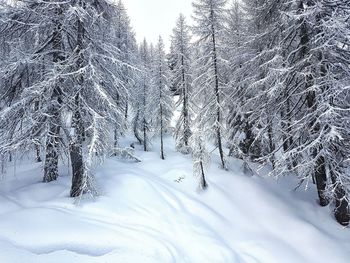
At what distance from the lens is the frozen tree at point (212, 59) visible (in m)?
22.9

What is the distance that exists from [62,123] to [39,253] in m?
5.72

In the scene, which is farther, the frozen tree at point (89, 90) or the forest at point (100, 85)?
the frozen tree at point (89, 90)

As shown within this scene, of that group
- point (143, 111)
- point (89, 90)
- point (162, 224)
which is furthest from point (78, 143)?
point (143, 111)

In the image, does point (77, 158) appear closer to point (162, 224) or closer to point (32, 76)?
point (32, 76)

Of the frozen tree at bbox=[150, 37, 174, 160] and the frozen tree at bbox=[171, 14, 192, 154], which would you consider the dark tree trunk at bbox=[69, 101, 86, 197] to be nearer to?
the frozen tree at bbox=[171, 14, 192, 154]

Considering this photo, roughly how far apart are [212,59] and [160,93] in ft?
41.9

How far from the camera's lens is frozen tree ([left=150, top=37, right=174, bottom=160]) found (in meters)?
34.0

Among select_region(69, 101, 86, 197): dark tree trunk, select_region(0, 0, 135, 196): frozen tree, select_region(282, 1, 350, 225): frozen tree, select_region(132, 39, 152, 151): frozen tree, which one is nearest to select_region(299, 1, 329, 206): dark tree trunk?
select_region(282, 1, 350, 225): frozen tree

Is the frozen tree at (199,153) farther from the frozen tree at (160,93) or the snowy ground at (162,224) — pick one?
the frozen tree at (160,93)

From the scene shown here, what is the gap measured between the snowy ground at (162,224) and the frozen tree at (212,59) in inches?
241

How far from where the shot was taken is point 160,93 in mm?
35062

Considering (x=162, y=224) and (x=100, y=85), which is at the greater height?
(x=100, y=85)

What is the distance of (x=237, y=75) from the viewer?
67.7ft

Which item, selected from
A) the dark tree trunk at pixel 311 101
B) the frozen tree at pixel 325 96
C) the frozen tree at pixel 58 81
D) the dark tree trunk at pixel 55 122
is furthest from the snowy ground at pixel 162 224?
the frozen tree at pixel 325 96
